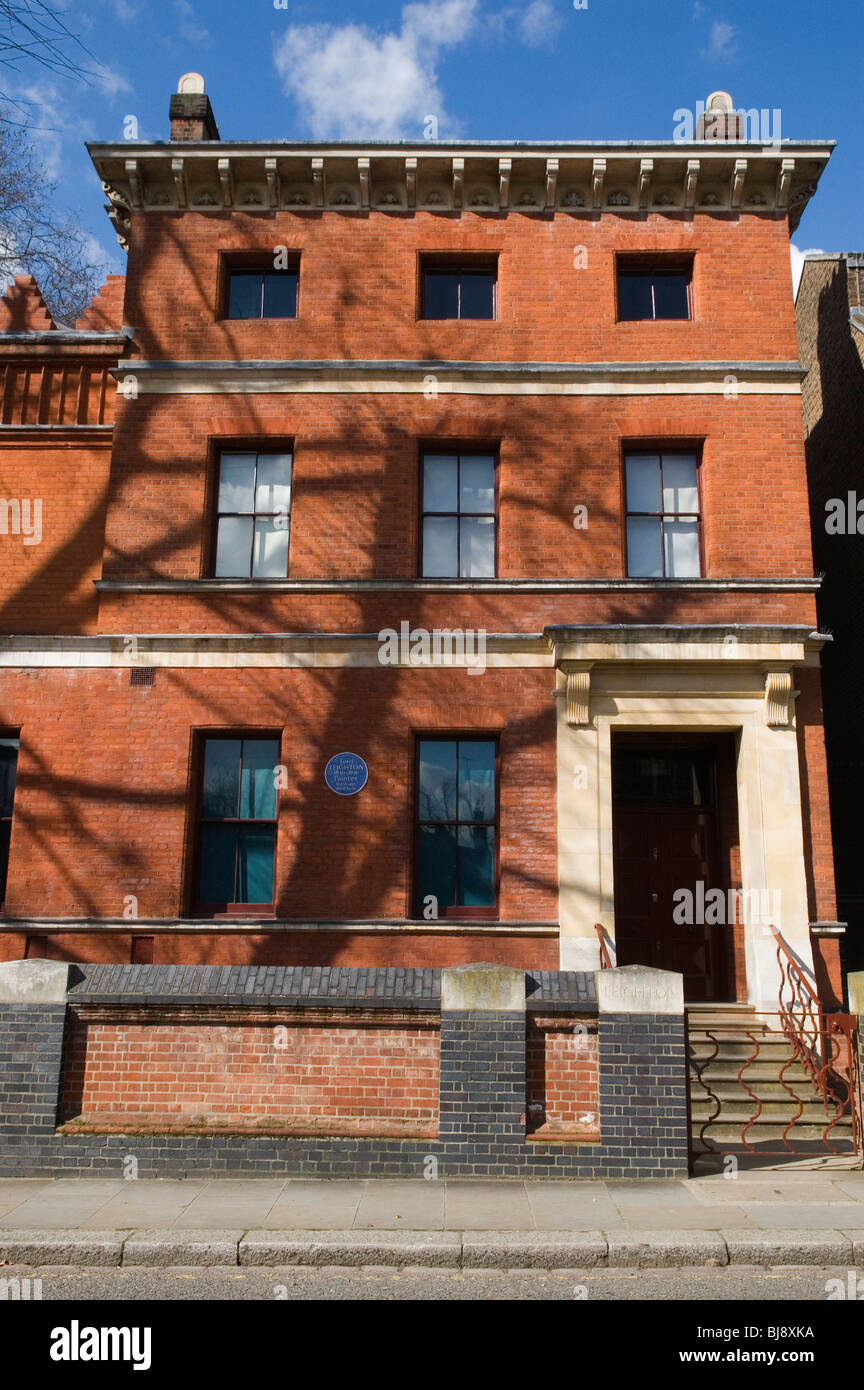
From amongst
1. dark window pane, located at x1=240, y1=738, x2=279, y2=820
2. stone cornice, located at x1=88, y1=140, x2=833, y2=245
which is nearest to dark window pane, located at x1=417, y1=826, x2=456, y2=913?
dark window pane, located at x1=240, y1=738, x2=279, y2=820

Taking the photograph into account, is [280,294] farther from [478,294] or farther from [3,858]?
[3,858]

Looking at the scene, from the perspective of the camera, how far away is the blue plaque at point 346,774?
42.9 feet

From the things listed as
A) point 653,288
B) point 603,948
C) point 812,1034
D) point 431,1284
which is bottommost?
point 431,1284

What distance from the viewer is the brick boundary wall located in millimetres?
8492

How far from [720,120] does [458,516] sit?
23.1 feet

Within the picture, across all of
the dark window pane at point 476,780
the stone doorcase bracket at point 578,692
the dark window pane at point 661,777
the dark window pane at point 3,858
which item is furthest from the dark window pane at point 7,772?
the dark window pane at point 661,777

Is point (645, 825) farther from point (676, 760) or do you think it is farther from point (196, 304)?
point (196, 304)

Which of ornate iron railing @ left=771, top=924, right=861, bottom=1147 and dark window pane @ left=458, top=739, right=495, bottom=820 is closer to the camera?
ornate iron railing @ left=771, top=924, right=861, bottom=1147

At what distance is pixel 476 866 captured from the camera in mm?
13148

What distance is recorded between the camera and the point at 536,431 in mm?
14055

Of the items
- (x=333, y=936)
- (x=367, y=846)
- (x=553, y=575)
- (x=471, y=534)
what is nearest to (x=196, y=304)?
(x=471, y=534)

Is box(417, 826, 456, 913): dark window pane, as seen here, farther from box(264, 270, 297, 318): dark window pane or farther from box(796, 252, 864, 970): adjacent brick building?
box(264, 270, 297, 318): dark window pane

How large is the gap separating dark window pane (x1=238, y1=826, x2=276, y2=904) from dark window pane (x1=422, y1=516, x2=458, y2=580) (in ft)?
13.0

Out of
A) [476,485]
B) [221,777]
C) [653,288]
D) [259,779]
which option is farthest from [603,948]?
[653,288]
